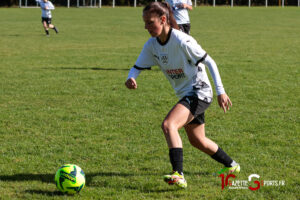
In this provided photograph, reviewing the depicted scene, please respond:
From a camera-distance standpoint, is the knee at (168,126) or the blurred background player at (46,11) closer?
the knee at (168,126)

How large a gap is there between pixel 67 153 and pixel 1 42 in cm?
1623

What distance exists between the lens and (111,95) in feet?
31.3

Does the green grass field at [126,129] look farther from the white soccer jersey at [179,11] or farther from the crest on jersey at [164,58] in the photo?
the white soccer jersey at [179,11]

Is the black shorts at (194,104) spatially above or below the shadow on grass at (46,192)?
above

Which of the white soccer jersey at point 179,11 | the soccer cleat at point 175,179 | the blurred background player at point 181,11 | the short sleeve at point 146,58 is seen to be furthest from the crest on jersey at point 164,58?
the white soccer jersey at point 179,11

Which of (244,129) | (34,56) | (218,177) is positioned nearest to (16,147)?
(218,177)

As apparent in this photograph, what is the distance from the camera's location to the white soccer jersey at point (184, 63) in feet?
15.7

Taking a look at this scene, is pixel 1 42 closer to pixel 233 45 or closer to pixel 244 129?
pixel 233 45

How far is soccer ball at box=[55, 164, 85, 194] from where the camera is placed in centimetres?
462

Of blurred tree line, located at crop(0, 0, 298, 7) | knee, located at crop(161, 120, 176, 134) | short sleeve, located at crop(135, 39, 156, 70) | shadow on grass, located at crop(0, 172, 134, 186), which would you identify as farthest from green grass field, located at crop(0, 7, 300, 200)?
blurred tree line, located at crop(0, 0, 298, 7)

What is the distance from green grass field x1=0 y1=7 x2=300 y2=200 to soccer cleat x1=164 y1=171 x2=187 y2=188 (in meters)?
0.12

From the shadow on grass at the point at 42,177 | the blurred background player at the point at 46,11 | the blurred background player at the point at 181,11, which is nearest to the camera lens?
the shadow on grass at the point at 42,177

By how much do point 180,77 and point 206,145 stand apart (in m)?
0.79

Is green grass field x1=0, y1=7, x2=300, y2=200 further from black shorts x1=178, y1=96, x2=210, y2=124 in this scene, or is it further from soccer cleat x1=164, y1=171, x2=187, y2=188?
black shorts x1=178, y1=96, x2=210, y2=124
